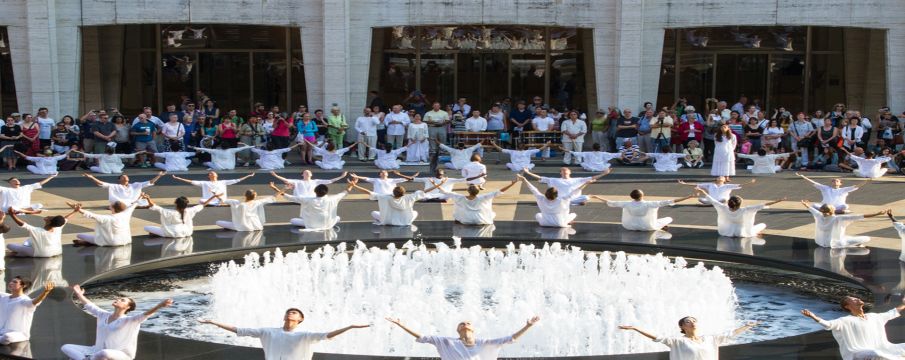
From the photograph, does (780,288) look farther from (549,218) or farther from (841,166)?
(841,166)

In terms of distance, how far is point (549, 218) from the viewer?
2100 cm

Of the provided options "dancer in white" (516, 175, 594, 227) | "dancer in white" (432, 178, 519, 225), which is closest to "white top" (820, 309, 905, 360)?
"dancer in white" (516, 175, 594, 227)

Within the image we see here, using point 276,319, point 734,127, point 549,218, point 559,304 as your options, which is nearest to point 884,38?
point 734,127

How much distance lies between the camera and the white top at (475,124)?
31281 mm

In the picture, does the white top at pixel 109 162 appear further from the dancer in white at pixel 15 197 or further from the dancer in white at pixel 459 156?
the dancer in white at pixel 15 197

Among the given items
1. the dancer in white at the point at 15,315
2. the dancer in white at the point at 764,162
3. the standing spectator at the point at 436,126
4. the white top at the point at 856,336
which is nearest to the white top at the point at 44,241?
the dancer in white at the point at 15,315

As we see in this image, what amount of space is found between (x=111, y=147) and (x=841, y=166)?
17.7 meters

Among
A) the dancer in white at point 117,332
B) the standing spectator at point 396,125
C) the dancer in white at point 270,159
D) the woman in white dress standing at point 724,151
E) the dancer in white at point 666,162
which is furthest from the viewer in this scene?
the standing spectator at point 396,125

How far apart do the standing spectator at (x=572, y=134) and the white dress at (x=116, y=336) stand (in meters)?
19.9

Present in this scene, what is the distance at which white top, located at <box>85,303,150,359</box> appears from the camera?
38.9 feet

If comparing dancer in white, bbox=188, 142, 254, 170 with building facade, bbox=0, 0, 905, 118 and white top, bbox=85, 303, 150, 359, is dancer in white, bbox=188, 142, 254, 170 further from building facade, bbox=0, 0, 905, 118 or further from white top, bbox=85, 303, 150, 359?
white top, bbox=85, 303, 150, 359

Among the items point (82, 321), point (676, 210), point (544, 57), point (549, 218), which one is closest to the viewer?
point (82, 321)

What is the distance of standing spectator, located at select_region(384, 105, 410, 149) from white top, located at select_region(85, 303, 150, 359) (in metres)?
19.2

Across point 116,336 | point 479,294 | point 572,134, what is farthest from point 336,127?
point 116,336
